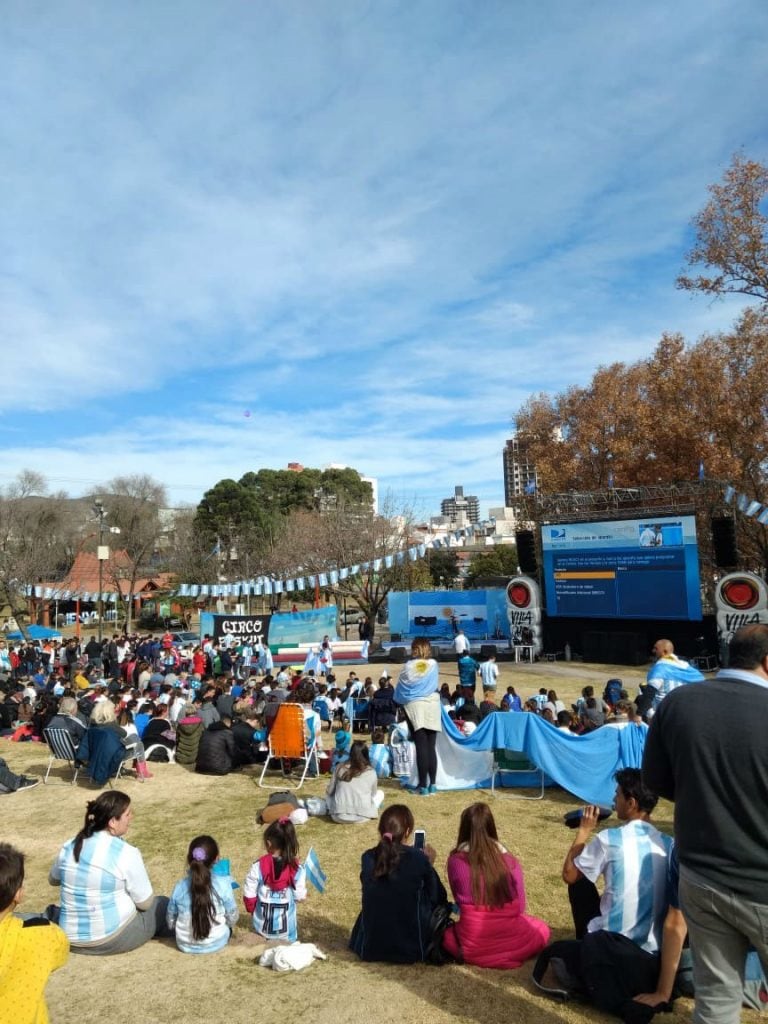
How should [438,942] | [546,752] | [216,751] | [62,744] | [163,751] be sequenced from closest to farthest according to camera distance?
[438,942] → [546,752] → [62,744] → [216,751] → [163,751]

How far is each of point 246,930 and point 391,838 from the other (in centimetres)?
140

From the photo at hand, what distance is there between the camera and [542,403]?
35.8m

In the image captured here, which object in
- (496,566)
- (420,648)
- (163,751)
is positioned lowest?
(163,751)

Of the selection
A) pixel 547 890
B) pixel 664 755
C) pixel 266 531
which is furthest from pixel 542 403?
pixel 664 755

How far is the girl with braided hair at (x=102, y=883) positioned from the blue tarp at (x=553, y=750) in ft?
15.4

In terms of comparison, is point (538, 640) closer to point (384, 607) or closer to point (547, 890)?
point (547, 890)

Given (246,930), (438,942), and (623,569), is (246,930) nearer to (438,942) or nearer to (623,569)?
(438,942)

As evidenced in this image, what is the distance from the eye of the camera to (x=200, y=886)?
176 inches

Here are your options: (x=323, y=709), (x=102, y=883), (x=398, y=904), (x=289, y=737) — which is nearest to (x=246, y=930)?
(x=102, y=883)

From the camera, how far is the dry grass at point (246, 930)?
389 cm

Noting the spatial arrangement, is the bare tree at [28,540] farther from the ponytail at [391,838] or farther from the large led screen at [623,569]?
the ponytail at [391,838]

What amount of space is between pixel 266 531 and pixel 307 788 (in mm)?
43216

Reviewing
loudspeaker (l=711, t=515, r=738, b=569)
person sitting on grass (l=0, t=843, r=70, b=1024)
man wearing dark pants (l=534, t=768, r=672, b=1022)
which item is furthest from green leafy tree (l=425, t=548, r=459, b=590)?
person sitting on grass (l=0, t=843, r=70, b=1024)

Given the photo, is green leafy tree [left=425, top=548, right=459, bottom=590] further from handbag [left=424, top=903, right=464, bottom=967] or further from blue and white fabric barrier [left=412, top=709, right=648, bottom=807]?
handbag [left=424, top=903, right=464, bottom=967]
